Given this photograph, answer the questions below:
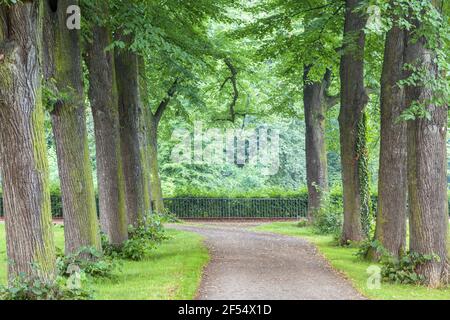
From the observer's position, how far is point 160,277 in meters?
12.4

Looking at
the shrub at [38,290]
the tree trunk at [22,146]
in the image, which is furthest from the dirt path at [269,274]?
the tree trunk at [22,146]

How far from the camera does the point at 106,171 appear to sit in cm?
1555

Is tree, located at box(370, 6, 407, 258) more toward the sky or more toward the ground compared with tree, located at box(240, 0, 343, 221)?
more toward the ground

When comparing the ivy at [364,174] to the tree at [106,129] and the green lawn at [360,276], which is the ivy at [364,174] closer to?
the green lawn at [360,276]

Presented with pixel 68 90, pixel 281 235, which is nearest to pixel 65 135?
pixel 68 90

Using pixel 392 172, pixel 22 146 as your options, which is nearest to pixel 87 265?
pixel 22 146

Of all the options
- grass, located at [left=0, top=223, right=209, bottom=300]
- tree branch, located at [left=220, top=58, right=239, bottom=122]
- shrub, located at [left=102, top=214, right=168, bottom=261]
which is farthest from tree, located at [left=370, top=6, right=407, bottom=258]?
tree branch, located at [left=220, top=58, right=239, bottom=122]

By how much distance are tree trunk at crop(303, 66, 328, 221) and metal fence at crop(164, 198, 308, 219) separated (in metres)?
7.86

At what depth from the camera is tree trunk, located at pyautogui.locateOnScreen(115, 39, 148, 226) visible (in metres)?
18.2

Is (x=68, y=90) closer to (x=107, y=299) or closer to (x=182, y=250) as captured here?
(x=107, y=299)

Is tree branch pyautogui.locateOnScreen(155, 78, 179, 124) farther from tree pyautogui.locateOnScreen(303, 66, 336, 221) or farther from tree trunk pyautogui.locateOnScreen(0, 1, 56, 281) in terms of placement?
tree trunk pyautogui.locateOnScreen(0, 1, 56, 281)

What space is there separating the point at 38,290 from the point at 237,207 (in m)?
27.7
